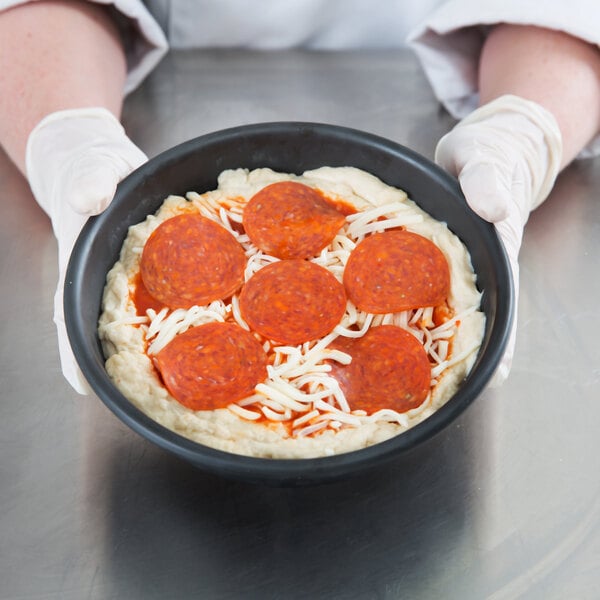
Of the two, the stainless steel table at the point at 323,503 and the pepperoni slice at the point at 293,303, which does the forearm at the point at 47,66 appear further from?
the pepperoni slice at the point at 293,303

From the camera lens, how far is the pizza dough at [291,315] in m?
1.06

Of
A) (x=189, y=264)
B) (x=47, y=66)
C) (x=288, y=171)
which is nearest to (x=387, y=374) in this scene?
(x=189, y=264)

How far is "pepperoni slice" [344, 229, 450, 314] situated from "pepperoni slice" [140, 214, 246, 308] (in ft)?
0.57

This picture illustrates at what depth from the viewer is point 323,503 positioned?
3.81 feet

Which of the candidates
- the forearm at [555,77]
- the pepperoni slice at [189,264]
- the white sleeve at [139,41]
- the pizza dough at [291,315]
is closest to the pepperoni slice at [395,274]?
the pizza dough at [291,315]

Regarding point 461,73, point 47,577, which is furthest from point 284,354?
point 461,73

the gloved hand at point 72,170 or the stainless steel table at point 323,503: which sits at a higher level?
the gloved hand at point 72,170

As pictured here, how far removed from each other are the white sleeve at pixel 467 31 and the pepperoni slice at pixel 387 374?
802 mm

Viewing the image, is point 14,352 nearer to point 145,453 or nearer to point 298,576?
point 145,453

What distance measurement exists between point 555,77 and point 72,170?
92 cm

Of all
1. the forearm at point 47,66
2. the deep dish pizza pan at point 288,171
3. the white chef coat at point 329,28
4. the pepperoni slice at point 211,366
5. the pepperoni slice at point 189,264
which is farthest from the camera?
the white chef coat at point 329,28

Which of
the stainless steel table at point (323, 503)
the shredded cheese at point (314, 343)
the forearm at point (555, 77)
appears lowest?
the stainless steel table at point (323, 503)

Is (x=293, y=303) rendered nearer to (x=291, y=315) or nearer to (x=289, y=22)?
(x=291, y=315)

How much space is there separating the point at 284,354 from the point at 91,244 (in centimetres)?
32
